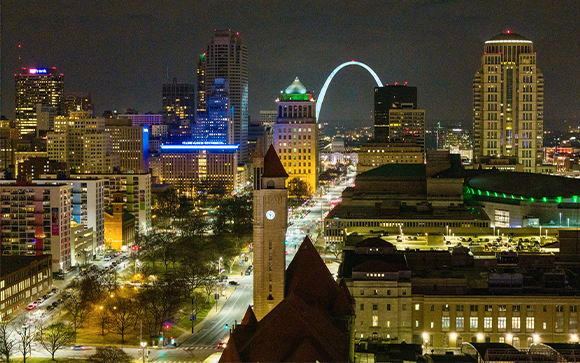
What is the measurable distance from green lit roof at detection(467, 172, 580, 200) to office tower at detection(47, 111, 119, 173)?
8289cm

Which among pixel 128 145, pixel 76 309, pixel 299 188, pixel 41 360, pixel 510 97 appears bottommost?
pixel 41 360

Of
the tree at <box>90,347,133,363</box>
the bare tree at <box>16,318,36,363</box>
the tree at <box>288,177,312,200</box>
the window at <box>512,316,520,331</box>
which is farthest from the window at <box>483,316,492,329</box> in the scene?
the tree at <box>288,177,312,200</box>

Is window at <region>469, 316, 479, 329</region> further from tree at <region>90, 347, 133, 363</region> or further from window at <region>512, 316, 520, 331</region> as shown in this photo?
tree at <region>90, 347, 133, 363</region>

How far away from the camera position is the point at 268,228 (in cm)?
5044

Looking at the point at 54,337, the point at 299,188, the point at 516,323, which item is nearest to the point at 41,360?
the point at 54,337

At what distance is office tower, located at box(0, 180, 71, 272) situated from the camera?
83.5 m

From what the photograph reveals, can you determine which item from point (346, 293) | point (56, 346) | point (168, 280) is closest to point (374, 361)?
point (346, 293)

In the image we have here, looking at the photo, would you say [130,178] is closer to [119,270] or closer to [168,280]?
[119,270]

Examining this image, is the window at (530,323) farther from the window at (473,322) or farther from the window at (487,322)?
the window at (473,322)

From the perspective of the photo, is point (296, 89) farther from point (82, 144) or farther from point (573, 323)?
point (573, 323)

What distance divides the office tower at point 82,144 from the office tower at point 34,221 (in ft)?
265

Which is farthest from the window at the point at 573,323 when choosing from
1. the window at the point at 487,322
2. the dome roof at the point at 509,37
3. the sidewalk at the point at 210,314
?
the dome roof at the point at 509,37

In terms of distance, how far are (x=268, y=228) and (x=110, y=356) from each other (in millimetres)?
11773

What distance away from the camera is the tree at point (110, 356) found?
48.3 metres
